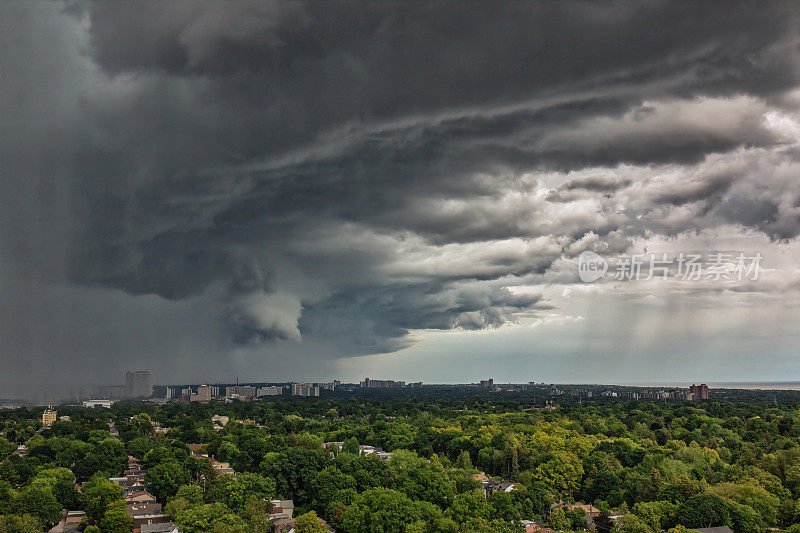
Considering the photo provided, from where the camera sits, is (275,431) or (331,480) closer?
(331,480)

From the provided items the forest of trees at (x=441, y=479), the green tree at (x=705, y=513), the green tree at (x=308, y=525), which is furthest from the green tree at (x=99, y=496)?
the green tree at (x=705, y=513)

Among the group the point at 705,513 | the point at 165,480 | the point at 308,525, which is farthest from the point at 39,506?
the point at 705,513

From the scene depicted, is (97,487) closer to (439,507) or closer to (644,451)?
(439,507)

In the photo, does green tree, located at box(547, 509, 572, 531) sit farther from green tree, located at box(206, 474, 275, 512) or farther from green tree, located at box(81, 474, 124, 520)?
green tree, located at box(81, 474, 124, 520)

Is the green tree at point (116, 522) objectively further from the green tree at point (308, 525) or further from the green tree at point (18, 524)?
the green tree at point (308, 525)

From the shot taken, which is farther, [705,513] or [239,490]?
[239,490]

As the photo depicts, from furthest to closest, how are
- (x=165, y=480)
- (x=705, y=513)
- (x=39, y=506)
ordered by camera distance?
(x=165, y=480)
(x=39, y=506)
(x=705, y=513)

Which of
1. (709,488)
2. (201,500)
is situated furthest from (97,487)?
(709,488)

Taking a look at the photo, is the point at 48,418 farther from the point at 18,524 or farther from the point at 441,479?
the point at 441,479

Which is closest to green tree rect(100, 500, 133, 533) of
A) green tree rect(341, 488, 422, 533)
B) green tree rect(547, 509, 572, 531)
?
green tree rect(341, 488, 422, 533)
